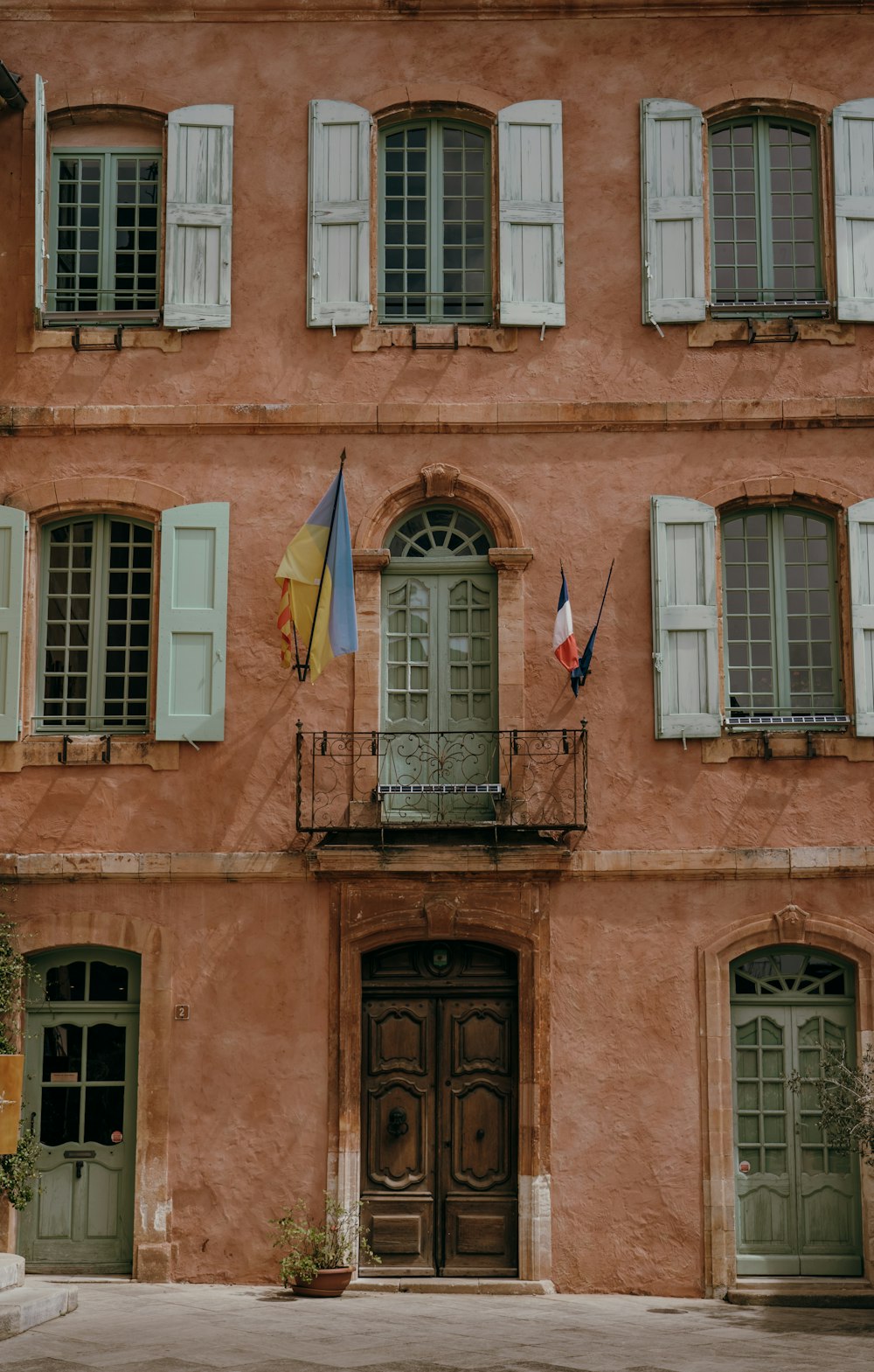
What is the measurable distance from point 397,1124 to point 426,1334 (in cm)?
231

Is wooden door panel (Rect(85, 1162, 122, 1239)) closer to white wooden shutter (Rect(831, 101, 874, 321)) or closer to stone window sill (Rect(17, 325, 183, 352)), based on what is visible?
stone window sill (Rect(17, 325, 183, 352))

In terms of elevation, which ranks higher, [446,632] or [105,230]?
[105,230]

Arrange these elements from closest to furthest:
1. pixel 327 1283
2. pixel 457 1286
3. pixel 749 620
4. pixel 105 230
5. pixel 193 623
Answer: pixel 327 1283
pixel 457 1286
pixel 193 623
pixel 749 620
pixel 105 230

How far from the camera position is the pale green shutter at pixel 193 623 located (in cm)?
1351

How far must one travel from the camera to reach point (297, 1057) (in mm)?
13188

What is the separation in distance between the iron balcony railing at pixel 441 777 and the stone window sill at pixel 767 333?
3104 mm

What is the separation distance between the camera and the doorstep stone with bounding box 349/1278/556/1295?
12.8 m

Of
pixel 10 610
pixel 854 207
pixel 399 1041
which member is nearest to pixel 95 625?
pixel 10 610

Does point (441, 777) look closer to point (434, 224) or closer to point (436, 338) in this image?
point (436, 338)

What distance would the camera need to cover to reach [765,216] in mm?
14258

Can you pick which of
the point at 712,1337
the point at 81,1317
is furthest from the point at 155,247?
the point at 712,1337

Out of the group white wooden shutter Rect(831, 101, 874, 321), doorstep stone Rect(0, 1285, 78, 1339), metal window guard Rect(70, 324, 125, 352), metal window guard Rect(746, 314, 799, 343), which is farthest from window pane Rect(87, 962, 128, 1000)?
white wooden shutter Rect(831, 101, 874, 321)

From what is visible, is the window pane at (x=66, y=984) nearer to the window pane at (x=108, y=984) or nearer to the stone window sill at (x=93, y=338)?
the window pane at (x=108, y=984)

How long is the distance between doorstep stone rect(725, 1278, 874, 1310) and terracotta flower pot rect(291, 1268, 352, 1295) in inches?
105
